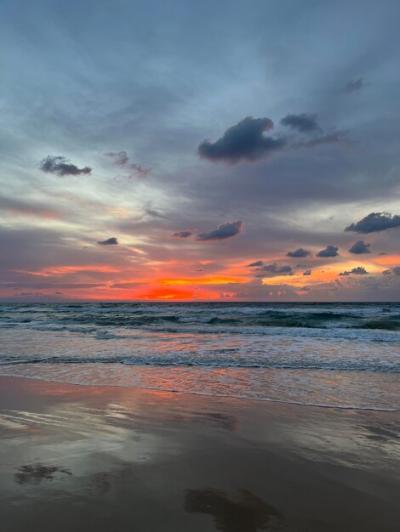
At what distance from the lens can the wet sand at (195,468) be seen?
10.3 ft

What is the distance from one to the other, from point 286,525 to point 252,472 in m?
1.03

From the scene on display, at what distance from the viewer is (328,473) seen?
4.07 metres

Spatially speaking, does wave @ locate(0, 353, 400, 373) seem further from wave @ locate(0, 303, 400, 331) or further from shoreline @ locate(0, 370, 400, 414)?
wave @ locate(0, 303, 400, 331)

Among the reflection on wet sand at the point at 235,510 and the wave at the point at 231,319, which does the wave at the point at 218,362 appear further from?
the wave at the point at 231,319

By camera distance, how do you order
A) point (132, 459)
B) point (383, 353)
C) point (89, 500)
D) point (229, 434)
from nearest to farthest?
point (89, 500), point (132, 459), point (229, 434), point (383, 353)

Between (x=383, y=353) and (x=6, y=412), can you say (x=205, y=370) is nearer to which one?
(x=6, y=412)

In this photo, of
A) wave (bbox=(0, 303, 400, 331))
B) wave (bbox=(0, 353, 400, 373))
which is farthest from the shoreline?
wave (bbox=(0, 303, 400, 331))

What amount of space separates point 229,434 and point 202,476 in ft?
4.69

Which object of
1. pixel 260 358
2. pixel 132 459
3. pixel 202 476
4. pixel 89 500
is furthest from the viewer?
pixel 260 358

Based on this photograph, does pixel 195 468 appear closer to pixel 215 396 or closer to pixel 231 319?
pixel 215 396

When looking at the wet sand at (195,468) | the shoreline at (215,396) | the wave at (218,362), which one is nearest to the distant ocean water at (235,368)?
the wave at (218,362)

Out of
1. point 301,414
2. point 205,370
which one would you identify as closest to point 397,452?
point 301,414

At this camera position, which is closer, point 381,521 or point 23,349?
point 381,521

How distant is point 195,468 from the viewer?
416 centimetres
